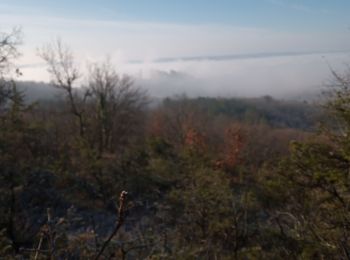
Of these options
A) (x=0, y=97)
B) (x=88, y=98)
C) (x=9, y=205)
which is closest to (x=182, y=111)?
(x=88, y=98)

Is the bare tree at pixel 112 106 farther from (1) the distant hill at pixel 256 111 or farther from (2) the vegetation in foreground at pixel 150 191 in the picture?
(1) the distant hill at pixel 256 111

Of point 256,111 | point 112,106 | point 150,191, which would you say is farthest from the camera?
point 256,111

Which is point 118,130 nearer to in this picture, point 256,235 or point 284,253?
point 256,235

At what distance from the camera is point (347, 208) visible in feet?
20.0

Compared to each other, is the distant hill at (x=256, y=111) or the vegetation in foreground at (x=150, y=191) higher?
the vegetation in foreground at (x=150, y=191)

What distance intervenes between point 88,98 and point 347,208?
21.9 m

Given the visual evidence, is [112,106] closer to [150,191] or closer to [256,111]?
[150,191]

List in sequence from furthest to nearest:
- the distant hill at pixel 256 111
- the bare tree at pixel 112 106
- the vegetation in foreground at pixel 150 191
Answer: the distant hill at pixel 256 111
the bare tree at pixel 112 106
the vegetation in foreground at pixel 150 191

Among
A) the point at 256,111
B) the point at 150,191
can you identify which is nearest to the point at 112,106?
the point at 150,191

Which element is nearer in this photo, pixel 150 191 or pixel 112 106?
pixel 150 191

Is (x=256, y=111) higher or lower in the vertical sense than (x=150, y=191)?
A: lower

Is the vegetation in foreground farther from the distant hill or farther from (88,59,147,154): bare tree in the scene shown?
the distant hill

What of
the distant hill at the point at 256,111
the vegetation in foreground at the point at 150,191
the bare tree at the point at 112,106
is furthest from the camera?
the distant hill at the point at 256,111

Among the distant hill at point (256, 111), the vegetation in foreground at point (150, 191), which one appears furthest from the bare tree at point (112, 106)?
the distant hill at point (256, 111)
